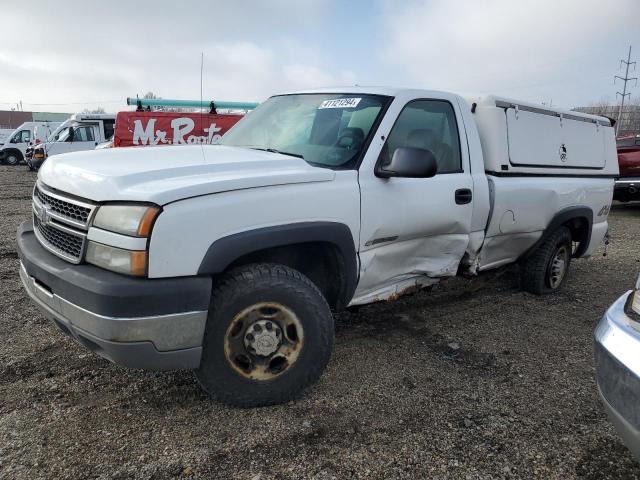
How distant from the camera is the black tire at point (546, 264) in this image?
4887mm

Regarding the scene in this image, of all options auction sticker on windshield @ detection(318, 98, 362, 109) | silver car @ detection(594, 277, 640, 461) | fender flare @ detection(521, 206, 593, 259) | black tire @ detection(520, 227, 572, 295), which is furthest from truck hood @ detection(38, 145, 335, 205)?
black tire @ detection(520, 227, 572, 295)

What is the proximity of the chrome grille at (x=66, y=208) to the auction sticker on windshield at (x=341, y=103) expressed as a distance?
70.4 inches

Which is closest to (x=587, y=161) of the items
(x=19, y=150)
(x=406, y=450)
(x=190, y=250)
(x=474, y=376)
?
(x=474, y=376)

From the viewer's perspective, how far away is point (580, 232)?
17.5 ft

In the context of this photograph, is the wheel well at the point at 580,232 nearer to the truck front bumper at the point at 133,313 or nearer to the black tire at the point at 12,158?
the truck front bumper at the point at 133,313

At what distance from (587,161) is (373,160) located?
3.18 meters

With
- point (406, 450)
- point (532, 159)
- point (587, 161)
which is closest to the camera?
point (406, 450)

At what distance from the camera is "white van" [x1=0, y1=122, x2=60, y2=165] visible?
23516 millimetres

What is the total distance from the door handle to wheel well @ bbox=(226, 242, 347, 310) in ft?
3.68

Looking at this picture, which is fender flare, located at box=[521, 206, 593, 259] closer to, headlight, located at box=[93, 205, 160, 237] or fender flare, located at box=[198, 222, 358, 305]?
fender flare, located at box=[198, 222, 358, 305]

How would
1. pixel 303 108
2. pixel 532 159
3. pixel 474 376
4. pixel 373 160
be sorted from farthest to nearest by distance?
pixel 532 159, pixel 303 108, pixel 474 376, pixel 373 160

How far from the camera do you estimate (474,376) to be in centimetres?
332

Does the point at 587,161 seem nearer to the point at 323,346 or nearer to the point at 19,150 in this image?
the point at 323,346

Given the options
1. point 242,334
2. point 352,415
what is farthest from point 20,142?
point 352,415
